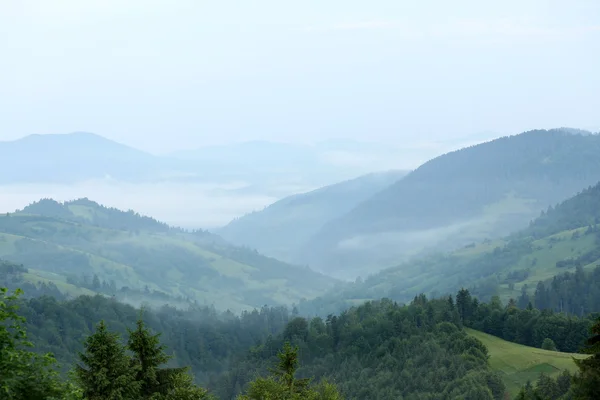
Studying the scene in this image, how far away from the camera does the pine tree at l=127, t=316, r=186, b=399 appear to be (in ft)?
136

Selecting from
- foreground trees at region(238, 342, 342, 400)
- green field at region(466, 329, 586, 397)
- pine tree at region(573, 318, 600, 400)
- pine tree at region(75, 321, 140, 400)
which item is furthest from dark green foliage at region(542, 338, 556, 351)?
pine tree at region(75, 321, 140, 400)

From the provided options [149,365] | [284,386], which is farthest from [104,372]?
[284,386]

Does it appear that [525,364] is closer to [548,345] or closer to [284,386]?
[548,345]

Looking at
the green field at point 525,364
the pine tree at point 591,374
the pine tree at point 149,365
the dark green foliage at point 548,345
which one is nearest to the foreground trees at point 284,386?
the pine tree at point 149,365

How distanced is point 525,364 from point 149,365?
14486cm

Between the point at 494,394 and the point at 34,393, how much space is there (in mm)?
134287

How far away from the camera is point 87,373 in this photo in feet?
130

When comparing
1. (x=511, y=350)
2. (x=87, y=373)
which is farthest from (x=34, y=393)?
(x=511, y=350)

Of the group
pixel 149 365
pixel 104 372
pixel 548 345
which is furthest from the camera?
pixel 548 345

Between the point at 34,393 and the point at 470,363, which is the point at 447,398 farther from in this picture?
the point at 34,393

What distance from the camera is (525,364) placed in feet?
564

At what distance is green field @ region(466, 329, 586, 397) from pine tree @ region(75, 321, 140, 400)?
13106 centimetres

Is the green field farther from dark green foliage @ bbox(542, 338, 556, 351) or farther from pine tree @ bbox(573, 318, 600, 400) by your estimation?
pine tree @ bbox(573, 318, 600, 400)

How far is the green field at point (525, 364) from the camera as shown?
16112 cm
